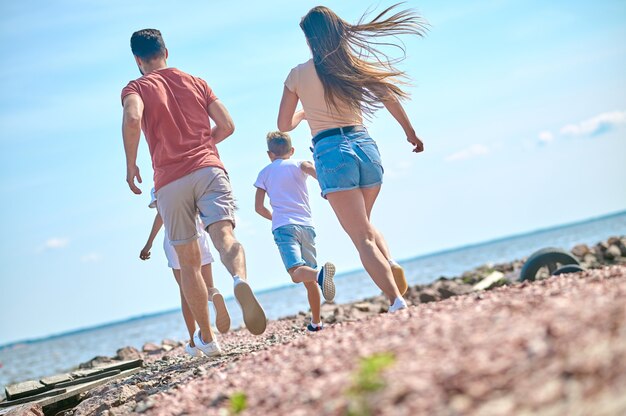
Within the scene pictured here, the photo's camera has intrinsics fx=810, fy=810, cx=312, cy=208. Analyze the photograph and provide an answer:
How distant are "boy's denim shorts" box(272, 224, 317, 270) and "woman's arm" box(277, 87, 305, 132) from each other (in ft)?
4.13

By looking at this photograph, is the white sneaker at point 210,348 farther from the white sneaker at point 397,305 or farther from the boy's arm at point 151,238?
the boy's arm at point 151,238

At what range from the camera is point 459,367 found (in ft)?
10.7

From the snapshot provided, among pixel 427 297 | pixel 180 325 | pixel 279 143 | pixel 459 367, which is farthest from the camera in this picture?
pixel 180 325

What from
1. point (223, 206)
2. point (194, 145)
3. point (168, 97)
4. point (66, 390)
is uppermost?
point (168, 97)

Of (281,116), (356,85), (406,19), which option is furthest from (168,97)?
(406,19)

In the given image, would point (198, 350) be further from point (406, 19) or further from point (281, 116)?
point (406, 19)

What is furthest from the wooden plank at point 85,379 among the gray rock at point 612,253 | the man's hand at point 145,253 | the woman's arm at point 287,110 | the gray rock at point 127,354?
the gray rock at point 612,253

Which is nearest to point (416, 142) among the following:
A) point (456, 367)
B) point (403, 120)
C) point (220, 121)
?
point (403, 120)

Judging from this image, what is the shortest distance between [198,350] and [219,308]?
0.84 metres

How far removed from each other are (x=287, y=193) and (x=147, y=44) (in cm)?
206

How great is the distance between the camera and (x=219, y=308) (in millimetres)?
6875

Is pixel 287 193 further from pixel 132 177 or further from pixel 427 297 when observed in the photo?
pixel 427 297

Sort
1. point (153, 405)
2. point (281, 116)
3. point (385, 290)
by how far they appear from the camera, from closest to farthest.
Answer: point (153, 405) < point (385, 290) < point (281, 116)

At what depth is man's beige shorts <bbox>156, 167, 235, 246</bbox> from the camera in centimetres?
684
